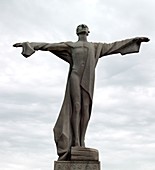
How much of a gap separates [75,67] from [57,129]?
1.93 meters

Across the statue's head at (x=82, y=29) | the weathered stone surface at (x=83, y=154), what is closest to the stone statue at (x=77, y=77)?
the statue's head at (x=82, y=29)

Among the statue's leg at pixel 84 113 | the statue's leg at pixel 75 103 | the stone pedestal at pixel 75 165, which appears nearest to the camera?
the stone pedestal at pixel 75 165

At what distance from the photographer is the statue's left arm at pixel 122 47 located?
1384 cm

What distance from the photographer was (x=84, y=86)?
1340 centimetres

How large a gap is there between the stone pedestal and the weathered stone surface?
0.11m

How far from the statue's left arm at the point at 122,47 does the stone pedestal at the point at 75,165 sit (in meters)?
3.45

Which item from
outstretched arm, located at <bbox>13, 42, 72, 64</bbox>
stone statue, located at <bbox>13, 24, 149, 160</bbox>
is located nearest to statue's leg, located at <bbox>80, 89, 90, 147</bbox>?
stone statue, located at <bbox>13, 24, 149, 160</bbox>

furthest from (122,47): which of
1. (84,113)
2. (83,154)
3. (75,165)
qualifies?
(75,165)

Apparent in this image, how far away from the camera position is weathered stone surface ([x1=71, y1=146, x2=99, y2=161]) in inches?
499

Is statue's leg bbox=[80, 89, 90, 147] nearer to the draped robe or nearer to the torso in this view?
the draped robe

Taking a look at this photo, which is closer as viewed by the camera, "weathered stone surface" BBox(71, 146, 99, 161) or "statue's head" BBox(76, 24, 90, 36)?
"weathered stone surface" BBox(71, 146, 99, 161)

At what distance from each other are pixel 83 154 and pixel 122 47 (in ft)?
11.6

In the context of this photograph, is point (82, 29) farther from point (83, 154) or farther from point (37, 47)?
point (83, 154)

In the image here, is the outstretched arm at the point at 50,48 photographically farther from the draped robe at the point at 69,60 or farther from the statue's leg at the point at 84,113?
the statue's leg at the point at 84,113
